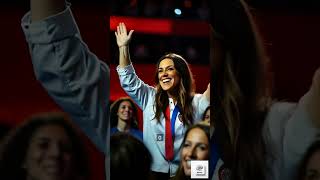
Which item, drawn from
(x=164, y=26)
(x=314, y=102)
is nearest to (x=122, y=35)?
(x=164, y=26)

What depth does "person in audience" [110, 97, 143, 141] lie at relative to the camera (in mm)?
2805

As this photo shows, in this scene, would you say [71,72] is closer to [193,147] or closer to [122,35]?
[122,35]

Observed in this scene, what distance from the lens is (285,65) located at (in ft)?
9.60

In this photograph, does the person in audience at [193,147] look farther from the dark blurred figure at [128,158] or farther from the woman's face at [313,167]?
the woman's face at [313,167]

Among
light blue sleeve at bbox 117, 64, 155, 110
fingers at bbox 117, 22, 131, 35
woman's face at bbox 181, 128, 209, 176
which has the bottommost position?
woman's face at bbox 181, 128, 209, 176

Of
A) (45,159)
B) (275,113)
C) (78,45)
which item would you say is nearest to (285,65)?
(275,113)

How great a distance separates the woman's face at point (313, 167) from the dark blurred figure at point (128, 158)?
0.82m

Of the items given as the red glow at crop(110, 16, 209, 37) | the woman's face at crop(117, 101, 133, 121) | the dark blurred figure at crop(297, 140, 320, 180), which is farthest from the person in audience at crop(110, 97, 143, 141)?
the dark blurred figure at crop(297, 140, 320, 180)

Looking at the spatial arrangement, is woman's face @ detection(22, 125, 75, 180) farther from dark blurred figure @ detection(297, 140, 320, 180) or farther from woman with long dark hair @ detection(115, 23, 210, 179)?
dark blurred figure @ detection(297, 140, 320, 180)

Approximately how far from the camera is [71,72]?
9.03ft

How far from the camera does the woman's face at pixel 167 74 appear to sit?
2811 millimetres

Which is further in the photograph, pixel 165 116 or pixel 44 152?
pixel 165 116

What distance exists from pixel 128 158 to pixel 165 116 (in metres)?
0.29

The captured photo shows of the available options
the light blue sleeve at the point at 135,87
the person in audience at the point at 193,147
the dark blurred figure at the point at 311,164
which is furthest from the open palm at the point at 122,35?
the dark blurred figure at the point at 311,164
